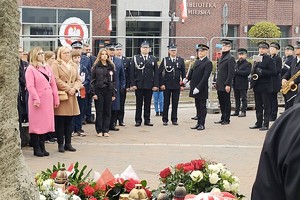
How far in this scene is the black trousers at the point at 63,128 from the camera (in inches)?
397

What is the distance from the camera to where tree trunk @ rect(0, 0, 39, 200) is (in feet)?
10.6

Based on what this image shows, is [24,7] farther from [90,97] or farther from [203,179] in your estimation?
[203,179]

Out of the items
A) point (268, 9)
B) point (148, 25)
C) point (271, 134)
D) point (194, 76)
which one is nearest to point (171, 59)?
point (194, 76)

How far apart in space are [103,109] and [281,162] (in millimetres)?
10026

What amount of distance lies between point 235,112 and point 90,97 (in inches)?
178

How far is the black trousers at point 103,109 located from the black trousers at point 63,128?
1.65 metres

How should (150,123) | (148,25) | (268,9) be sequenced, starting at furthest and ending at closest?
1. (268,9)
2. (148,25)
3. (150,123)

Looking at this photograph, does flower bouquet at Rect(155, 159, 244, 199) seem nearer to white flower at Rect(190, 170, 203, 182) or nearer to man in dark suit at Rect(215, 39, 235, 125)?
white flower at Rect(190, 170, 203, 182)

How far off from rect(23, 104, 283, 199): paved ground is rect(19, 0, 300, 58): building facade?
15703 mm

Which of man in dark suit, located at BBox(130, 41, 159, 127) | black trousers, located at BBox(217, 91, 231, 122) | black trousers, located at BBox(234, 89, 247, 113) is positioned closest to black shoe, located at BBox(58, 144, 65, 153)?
man in dark suit, located at BBox(130, 41, 159, 127)

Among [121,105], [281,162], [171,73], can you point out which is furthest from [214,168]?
[171,73]

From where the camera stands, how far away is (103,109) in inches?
470

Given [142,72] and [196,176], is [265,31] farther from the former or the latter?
[196,176]

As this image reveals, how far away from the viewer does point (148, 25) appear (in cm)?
3644
